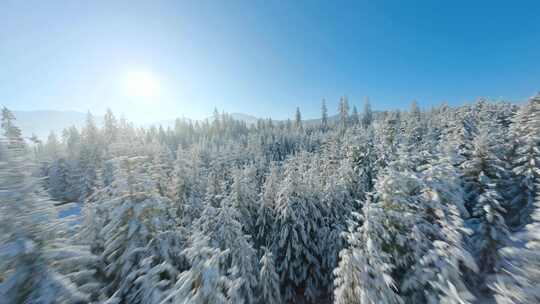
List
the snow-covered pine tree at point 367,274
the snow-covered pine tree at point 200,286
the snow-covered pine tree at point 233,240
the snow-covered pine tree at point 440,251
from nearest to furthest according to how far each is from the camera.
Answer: the snow-covered pine tree at point 200,286 → the snow-covered pine tree at point 440,251 → the snow-covered pine tree at point 367,274 → the snow-covered pine tree at point 233,240

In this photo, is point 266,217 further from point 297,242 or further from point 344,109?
point 344,109

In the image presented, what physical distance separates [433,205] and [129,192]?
11.8 m

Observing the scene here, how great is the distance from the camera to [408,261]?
8844 millimetres

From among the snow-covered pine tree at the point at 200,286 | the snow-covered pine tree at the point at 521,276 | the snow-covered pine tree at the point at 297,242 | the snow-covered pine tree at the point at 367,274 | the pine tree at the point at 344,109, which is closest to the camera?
→ the snow-covered pine tree at the point at 521,276

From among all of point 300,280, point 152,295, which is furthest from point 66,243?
point 300,280

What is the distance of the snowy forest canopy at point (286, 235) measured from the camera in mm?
3803

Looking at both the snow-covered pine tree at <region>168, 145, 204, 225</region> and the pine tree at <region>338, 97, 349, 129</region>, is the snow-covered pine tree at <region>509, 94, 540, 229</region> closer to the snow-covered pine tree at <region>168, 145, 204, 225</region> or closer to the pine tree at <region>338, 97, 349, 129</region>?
the snow-covered pine tree at <region>168, 145, 204, 225</region>

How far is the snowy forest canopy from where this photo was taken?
380 centimetres

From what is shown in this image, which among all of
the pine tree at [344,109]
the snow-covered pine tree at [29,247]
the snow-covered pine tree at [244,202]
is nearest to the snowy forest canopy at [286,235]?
the snow-covered pine tree at [29,247]

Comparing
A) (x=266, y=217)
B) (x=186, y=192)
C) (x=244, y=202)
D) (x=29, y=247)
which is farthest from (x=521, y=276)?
(x=186, y=192)

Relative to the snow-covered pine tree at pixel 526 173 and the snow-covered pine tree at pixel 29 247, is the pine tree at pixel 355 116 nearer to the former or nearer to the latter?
the snow-covered pine tree at pixel 526 173

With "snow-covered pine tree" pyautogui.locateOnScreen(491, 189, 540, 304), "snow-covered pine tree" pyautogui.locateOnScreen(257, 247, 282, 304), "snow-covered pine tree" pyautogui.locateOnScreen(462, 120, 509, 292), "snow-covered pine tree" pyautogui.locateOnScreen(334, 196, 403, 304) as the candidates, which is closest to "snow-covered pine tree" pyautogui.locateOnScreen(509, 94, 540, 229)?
"snow-covered pine tree" pyautogui.locateOnScreen(462, 120, 509, 292)

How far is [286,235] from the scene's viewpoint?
1585cm

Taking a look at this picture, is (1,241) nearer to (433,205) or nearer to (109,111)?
(433,205)
